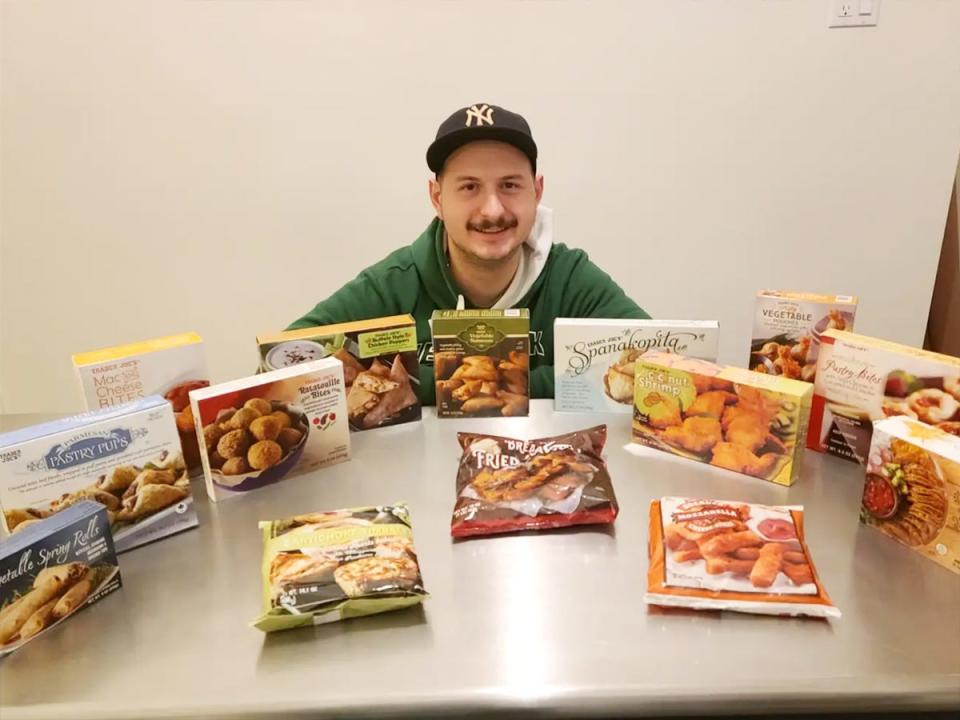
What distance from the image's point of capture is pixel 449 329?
109 cm

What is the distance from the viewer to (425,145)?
5.99 ft

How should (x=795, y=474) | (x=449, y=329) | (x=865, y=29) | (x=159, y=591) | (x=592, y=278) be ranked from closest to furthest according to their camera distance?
(x=159, y=591) → (x=795, y=474) → (x=449, y=329) → (x=592, y=278) → (x=865, y=29)

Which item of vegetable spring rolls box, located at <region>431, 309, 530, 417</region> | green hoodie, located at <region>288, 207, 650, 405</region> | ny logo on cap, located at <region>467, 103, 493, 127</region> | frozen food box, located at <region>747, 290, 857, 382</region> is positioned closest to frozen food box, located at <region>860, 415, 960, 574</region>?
frozen food box, located at <region>747, 290, 857, 382</region>

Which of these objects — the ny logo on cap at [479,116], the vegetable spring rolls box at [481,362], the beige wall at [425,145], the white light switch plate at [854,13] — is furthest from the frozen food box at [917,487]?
the white light switch plate at [854,13]

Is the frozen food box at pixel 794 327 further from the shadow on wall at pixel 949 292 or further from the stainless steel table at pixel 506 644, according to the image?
the shadow on wall at pixel 949 292

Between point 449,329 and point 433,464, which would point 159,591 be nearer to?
point 433,464

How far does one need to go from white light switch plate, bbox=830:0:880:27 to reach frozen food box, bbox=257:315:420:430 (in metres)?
1.37

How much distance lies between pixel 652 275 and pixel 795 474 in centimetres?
109

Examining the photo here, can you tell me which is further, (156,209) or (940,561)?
(156,209)

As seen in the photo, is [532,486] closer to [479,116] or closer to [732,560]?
[732,560]

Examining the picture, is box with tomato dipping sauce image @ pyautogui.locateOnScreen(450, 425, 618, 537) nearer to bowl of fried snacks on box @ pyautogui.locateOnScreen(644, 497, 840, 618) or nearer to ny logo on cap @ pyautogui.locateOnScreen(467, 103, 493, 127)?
bowl of fried snacks on box @ pyautogui.locateOnScreen(644, 497, 840, 618)

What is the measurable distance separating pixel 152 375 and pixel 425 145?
3.68ft

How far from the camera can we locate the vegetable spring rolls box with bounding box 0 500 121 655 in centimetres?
66

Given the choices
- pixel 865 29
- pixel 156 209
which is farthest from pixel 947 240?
pixel 156 209
